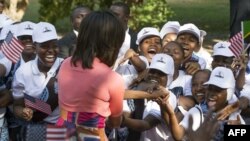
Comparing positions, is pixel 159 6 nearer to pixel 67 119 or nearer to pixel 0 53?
pixel 0 53

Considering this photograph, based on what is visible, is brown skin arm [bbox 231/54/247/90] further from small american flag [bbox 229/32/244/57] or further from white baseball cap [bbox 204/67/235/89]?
white baseball cap [bbox 204/67/235/89]

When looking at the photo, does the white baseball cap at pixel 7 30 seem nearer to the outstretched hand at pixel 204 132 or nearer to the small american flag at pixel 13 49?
the small american flag at pixel 13 49

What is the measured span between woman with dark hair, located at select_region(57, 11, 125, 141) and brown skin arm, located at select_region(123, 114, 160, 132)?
0.82m

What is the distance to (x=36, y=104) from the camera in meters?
4.79

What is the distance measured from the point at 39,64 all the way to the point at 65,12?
31.3 feet

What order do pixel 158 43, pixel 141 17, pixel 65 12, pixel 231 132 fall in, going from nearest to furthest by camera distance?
1. pixel 231 132
2. pixel 158 43
3. pixel 141 17
4. pixel 65 12

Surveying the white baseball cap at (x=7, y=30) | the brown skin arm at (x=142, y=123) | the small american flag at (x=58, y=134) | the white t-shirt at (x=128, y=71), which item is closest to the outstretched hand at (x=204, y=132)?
the small american flag at (x=58, y=134)

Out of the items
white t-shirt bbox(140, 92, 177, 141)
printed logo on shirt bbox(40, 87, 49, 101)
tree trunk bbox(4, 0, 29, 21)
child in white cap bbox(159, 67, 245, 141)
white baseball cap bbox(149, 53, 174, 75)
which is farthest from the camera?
tree trunk bbox(4, 0, 29, 21)

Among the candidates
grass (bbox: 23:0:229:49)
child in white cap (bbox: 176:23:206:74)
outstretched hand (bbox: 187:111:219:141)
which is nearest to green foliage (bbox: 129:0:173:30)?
grass (bbox: 23:0:229:49)

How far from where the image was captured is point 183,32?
19.2 ft

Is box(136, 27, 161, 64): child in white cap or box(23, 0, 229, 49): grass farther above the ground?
box(136, 27, 161, 64): child in white cap

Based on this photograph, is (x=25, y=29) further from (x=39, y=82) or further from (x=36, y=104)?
(x=36, y=104)

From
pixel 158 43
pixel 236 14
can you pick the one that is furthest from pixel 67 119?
pixel 236 14

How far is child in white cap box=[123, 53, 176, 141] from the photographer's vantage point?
4418 millimetres
